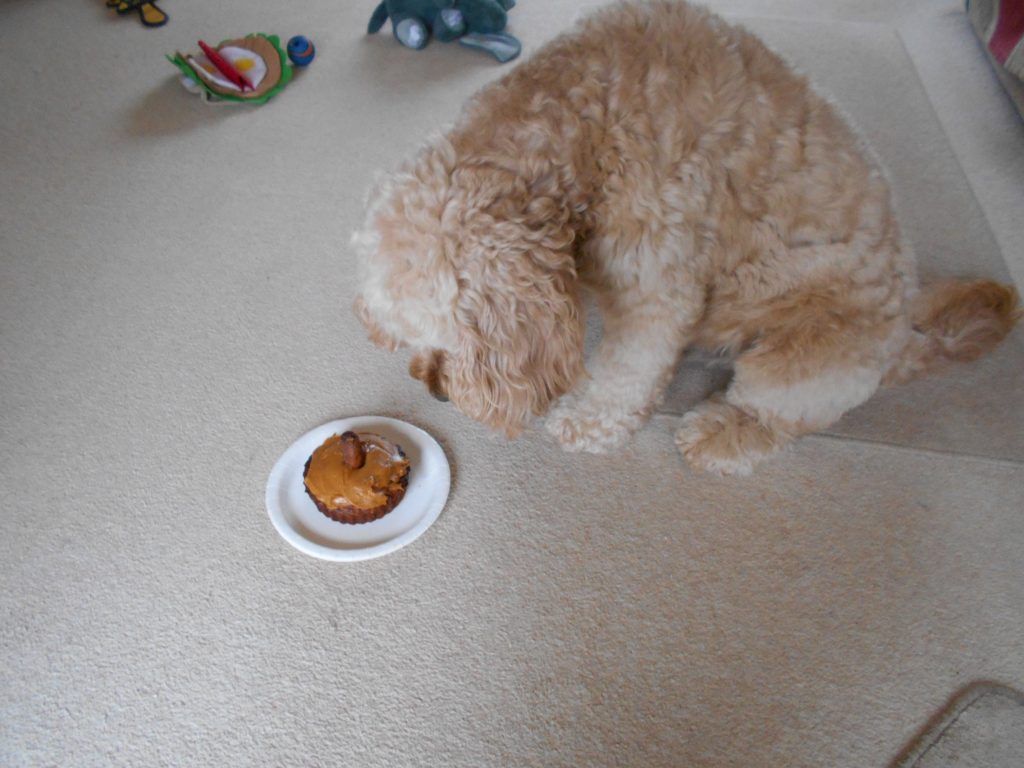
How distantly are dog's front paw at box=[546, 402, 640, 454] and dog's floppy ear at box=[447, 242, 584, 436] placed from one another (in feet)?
1.20

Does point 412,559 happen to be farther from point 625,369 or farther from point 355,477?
point 625,369

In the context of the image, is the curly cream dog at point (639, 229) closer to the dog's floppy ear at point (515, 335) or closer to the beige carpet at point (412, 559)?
the dog's floppy ear at point (515, 335)

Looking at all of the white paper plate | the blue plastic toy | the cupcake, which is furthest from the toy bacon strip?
the cupcake

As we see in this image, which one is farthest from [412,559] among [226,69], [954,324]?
[226,69]

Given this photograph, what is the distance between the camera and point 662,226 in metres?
1.12

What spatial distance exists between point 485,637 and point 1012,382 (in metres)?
1.48

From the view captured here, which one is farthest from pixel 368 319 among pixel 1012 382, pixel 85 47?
pixel 85 47

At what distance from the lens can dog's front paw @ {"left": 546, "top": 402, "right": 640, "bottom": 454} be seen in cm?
154

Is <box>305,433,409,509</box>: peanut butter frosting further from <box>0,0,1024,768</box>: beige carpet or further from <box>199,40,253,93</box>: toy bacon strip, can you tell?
<box>199,40,253,93</box>: toy bacon strip

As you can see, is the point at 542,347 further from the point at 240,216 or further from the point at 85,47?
the point at 85,47

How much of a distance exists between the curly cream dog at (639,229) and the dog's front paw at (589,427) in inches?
7.6

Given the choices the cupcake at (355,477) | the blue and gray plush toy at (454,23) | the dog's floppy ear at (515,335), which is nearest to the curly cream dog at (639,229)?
the dog's floppy ear at (515,335)

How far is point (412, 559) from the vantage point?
1427 mm

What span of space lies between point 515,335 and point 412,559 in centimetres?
62
